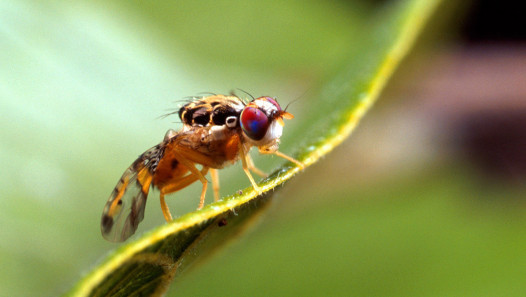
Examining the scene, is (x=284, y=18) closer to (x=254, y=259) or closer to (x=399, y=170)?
(x=399, y=170)

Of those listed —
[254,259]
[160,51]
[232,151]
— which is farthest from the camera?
[160,51]

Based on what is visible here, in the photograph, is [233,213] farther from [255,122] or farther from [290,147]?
[290,147]

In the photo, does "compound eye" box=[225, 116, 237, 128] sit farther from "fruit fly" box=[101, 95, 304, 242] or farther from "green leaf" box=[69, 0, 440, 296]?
"green leaf" box=[69, 0, 440, 296]

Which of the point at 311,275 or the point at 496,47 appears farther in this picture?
the point at 496,47

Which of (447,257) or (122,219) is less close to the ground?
(122,219)

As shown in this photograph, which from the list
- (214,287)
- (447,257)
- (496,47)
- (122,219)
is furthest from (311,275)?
(496,47)

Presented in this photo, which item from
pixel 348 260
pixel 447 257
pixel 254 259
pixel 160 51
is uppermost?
pixel 160 51

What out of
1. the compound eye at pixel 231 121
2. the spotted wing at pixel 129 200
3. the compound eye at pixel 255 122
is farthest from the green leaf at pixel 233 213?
the spotted wing at pixel 129 200

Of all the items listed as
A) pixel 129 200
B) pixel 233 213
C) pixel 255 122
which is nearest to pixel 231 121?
Result: pixel 255 122
